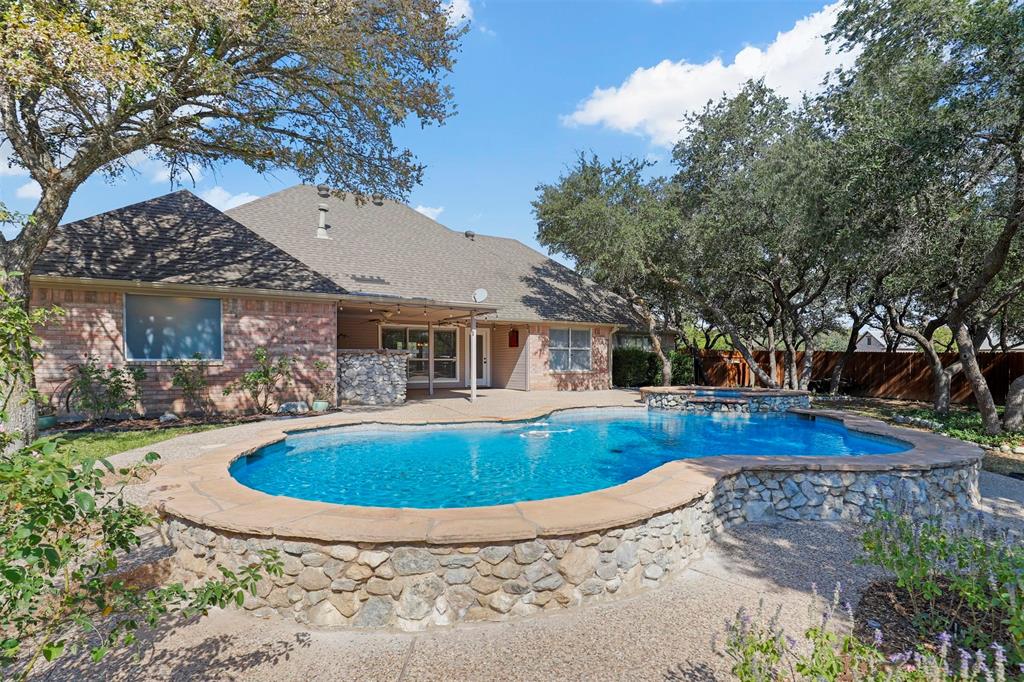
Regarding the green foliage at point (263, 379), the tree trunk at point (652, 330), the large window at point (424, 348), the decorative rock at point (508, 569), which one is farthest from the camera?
the tree trunk at point (652, 330)

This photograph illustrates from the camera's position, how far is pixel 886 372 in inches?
719

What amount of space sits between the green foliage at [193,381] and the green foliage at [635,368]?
49.5 ft

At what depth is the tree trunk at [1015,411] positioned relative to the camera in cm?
1009

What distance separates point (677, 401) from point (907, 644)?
11267 millimetres

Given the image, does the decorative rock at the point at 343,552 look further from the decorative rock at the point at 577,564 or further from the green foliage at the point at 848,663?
the green foliage at the point at 848,663

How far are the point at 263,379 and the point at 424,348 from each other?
7.18 m

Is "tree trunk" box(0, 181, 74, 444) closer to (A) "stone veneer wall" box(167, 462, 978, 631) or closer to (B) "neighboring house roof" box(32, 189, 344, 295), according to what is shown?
(B) "neighboring house roof" box(32, 189, 344, 295)

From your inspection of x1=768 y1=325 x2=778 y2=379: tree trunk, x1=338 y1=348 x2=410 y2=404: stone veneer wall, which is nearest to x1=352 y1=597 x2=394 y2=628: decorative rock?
x1=338 y1=348 x2=410 y2=404: stone veneer wall

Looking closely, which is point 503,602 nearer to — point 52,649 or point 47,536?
point 52,649

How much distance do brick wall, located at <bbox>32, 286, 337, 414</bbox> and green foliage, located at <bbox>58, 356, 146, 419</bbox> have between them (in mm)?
180

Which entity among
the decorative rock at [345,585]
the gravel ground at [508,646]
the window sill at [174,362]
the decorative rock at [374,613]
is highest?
the window sill at [174,362]

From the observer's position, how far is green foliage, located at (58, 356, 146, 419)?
9364 mm

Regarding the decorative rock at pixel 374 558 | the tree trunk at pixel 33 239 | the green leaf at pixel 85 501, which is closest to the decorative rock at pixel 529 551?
the decorative rock at pixel 374 558

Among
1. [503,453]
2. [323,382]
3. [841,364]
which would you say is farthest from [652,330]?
[323,382]
